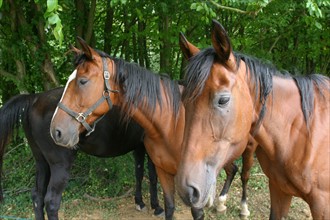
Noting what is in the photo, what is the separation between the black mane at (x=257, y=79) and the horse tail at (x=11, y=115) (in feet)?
8.11

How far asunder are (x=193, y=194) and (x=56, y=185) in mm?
2284

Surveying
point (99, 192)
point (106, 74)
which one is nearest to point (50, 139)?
point (106, 74)

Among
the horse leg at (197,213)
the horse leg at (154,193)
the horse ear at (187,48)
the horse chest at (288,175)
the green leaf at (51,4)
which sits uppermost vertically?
the green leaf at (51,4)

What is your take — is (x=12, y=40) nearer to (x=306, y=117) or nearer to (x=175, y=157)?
(x=175, y=157)

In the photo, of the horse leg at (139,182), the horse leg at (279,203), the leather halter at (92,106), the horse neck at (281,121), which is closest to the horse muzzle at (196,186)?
→ the horse neck at (281,121)

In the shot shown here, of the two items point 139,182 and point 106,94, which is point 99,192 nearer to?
point 139,182

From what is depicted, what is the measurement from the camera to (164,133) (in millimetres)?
3031

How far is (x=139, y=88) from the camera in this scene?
114 inches

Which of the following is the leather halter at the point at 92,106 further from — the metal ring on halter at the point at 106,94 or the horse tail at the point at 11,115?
the horse tail at the point at 11,115

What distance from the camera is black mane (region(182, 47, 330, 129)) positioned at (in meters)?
1.61

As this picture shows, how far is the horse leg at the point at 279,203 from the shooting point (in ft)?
7.81

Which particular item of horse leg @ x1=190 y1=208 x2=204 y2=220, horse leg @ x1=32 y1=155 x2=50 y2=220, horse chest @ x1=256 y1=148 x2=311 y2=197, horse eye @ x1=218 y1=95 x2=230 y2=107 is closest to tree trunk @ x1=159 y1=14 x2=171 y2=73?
horse leg @ x1=32 y1=155 x2=50 y2=220

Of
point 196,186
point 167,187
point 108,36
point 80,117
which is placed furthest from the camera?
point 108,36

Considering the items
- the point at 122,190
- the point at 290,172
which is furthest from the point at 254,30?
the point at 290,172
